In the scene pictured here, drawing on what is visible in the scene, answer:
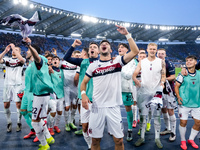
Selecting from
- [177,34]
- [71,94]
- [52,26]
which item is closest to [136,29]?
[177,34]

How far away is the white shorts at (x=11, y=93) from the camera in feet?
15.2

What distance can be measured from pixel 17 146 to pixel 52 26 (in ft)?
98.0

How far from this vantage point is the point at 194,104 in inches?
149

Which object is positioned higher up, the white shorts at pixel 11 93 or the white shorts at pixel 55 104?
the white shorts at pixel 11 93

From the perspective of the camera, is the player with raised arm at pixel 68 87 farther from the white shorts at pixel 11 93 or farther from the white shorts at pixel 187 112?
the white shorts at pixel 187 112

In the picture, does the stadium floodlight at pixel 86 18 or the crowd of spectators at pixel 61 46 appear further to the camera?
the stadium floodlight at pixel 86 18

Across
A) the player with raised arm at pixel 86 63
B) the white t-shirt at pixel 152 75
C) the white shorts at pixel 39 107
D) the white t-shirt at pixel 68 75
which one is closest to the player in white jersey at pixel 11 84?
the white t-shirt at pixel 68 75

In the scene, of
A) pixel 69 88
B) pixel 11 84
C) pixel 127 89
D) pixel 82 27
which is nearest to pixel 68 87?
pixel 69 88

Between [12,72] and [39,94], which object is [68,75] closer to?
[39,94]

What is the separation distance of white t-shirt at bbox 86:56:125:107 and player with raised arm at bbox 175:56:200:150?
203 cm

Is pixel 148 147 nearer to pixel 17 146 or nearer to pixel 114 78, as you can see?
pixel 114 78

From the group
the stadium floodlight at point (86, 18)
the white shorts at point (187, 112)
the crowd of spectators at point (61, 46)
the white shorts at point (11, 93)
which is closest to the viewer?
the white shorts at point (187, 112)

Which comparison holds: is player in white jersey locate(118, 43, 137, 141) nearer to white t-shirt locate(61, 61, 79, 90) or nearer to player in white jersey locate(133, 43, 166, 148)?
player in white jersey locate(133, 43, 166, 148)

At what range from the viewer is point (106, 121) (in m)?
2.70
